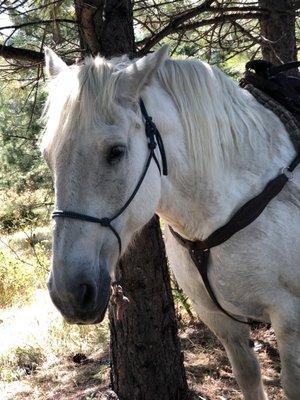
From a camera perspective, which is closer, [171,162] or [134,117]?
[134,117]

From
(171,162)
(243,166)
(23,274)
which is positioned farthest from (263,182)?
(23,274)

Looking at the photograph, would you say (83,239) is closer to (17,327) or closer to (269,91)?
(269,91)

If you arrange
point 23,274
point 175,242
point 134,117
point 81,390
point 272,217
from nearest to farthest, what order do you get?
1. point 134,117
2. point 272,217
3. point 175,242
4. point 81,390
5. point 23,274

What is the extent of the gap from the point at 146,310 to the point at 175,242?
79 centimetres

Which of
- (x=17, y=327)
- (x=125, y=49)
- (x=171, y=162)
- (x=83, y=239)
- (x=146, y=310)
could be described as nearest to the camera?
(x=83, y=239)

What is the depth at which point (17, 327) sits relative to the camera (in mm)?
6039

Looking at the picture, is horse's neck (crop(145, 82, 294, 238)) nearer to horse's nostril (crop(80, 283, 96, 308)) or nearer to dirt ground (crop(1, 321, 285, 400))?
horse's nostril (crop(80, 283, 96, 308))

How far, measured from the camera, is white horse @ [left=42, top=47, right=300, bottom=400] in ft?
5.79

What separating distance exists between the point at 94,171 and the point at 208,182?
639 mm

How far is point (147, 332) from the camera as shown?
3.17m

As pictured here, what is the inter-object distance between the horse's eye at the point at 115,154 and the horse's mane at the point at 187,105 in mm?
105

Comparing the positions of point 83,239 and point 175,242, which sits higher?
point 83,239

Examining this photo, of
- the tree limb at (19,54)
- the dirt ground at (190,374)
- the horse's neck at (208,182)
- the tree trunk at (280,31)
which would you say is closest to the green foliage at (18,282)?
the dirt ground at (190,374)

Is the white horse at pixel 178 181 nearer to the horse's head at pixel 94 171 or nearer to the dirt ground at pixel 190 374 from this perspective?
the horse's head at pixel 94 171
